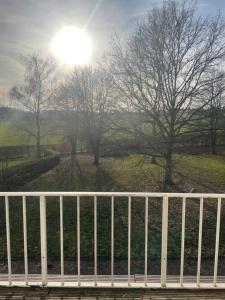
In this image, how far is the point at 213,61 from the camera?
11.0 m

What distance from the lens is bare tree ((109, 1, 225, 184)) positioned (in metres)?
10.8

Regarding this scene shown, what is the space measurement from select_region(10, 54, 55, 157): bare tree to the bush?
678 cm

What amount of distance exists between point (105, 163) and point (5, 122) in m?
10.8

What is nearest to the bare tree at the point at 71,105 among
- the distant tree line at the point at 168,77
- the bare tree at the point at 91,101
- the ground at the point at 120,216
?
the bare tree at the point at 91,101

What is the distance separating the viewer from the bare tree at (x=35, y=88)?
22141 millimetres

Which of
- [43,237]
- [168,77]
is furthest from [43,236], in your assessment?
[168,77]

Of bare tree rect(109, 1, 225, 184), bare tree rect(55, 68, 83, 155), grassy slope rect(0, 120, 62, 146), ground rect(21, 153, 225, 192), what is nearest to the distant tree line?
bare tree rect(109, 1, 225, 184)

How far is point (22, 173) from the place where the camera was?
12398 mm

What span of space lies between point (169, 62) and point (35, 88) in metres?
14.8

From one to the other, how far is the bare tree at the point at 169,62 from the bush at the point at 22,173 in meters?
5.63

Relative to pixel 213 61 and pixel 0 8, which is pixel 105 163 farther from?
pixel 0 8

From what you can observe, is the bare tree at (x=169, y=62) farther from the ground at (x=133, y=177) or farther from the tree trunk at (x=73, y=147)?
the tree trunk at (x=73, y=147)

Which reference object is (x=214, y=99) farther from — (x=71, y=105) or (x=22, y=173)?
(x=71, y=105)

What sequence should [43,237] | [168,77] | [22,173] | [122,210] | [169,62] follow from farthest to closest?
[22,173] → [168,77] → [169,62] → [122,210] → [43,237]
